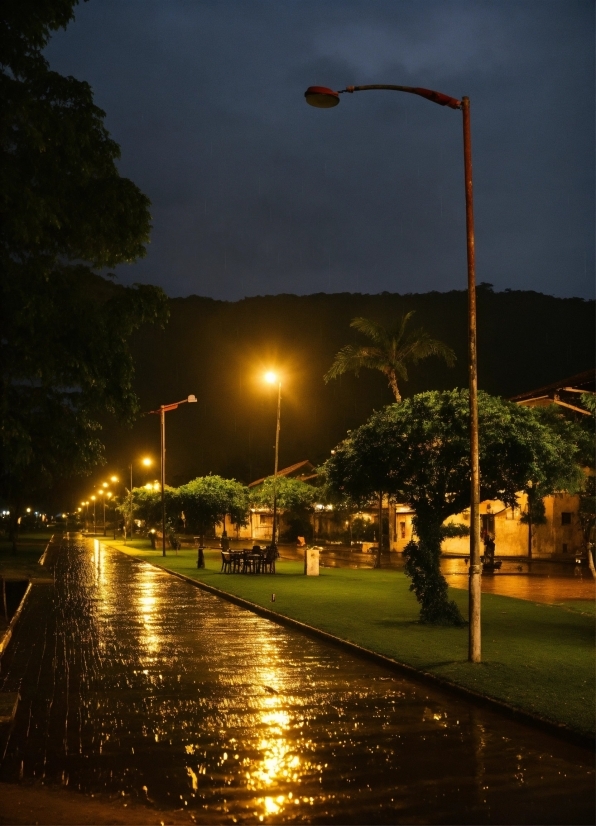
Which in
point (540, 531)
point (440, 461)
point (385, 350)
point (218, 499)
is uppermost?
point (385, 350)

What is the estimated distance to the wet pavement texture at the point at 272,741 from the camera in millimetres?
6387

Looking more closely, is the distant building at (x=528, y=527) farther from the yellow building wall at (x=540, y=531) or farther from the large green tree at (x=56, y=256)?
the large green tree at (x=56, y=256)

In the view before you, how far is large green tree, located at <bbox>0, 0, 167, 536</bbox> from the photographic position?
33.7ft

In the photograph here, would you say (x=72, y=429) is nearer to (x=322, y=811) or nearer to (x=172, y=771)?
(x=172, y=771)

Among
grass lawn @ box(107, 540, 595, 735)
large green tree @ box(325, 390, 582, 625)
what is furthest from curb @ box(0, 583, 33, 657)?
large green tree @ box(325, 390, 582, 625)

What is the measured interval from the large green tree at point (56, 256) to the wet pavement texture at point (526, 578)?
14.7m

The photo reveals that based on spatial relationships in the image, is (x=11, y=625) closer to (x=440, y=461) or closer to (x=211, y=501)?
(x=440, y=461)

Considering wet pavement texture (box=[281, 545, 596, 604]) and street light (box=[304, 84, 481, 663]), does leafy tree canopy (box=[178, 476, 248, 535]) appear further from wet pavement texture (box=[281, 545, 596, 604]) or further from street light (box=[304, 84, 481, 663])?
street light (box=[304, 84, 481, 663])

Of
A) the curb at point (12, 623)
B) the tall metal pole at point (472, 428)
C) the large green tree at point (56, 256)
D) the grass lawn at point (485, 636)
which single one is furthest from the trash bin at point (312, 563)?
the large green tree at point (56, 256)

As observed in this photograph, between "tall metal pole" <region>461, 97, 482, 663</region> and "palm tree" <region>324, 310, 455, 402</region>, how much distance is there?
26926 millimetres

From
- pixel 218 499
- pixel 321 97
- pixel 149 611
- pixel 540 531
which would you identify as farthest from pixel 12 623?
pixel 540 531

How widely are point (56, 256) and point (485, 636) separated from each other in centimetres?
903

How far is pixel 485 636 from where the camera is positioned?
1478 cm

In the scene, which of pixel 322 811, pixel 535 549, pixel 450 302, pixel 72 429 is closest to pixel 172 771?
pixel 322 811
